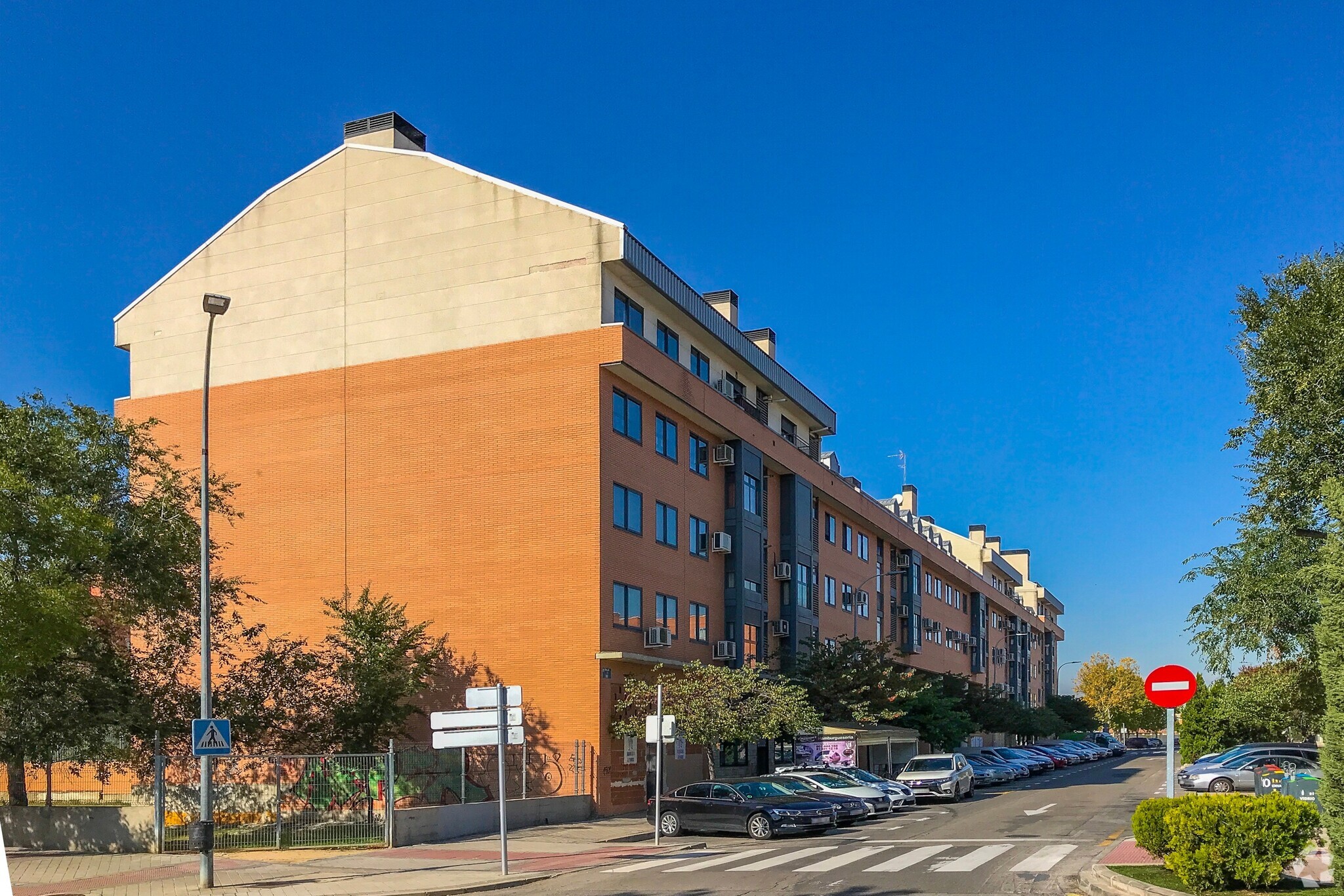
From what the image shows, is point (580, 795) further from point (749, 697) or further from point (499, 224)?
point (499, 224)

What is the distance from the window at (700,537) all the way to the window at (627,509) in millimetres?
4519

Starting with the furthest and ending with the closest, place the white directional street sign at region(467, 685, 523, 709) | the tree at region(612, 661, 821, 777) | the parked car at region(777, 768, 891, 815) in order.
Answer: the tree at region(612, 661, 821, 777) → the parked car at region(777, 768, 891, 815) → the white directional street sign at region(467, 685, 523, 709)

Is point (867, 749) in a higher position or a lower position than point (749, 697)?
lower

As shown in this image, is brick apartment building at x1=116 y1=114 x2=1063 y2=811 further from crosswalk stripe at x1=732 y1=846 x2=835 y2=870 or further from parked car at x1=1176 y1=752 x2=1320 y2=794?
parked car at x1=1176 y1=752 x2=1320 y2=794

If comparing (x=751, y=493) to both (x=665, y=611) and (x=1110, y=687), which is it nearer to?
(x=665, y=611)

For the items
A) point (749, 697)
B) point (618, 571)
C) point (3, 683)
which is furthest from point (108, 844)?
point (749, 697)

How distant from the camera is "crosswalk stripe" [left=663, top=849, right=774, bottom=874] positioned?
2150 centimetres

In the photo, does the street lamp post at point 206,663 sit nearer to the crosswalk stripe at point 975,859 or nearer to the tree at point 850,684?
the crosswalk stripe at point 975,859

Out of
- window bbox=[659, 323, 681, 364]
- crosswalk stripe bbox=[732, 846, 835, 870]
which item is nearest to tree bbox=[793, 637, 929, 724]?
window bbox=[659, 323, 681, 364]

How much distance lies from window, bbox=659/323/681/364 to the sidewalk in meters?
18.8

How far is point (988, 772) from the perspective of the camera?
168ft

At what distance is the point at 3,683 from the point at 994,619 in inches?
3639

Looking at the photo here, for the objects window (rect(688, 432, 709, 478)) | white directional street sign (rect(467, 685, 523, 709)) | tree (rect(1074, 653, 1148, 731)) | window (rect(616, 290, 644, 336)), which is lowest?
tree (rect(1074, 653, 1148, 731))

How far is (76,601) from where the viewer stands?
25844 mm
